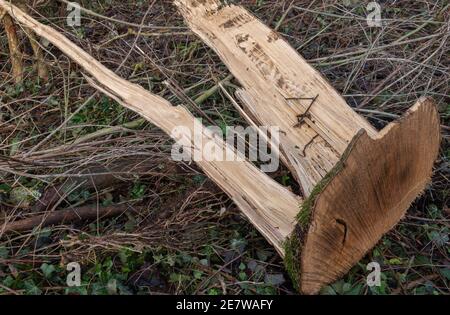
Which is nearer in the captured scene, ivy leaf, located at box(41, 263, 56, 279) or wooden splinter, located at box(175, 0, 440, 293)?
wooden splinter, located at box(175, 0, 440, 293)

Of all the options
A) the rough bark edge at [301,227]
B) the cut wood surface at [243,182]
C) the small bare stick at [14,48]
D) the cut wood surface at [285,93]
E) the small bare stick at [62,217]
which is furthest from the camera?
the small bare stick at [14,48]

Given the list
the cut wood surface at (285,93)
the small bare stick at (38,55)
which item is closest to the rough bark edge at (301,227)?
the cut wood surface at (285,93)

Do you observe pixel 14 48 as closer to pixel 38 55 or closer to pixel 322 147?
pixel 38 55

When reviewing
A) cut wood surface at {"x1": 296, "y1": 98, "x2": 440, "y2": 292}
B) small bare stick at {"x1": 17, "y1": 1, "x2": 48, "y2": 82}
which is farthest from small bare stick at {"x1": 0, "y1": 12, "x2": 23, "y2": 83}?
cut wood surface at {"x1": 296, "y1": 98, "x2": 440, "y2": 292}

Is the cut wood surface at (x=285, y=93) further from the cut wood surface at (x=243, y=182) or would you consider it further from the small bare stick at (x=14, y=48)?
the small bare stick at (x=14, y=48)

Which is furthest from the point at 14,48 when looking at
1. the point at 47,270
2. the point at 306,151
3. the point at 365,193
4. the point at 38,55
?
the point at 365,193

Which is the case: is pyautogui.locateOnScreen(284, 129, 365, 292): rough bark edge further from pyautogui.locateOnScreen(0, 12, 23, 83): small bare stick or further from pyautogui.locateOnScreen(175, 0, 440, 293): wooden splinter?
pyautogui.locateOnScreen(0, 12, 23, 83): small bare stick

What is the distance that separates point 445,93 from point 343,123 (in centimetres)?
113

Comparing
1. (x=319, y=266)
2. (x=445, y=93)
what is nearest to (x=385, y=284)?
(x=319, y=266)

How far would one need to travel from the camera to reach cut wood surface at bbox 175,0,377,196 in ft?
8.21

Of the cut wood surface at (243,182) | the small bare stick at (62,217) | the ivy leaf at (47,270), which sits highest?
the cut wood surface at (243,182)

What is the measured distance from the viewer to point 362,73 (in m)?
3.55

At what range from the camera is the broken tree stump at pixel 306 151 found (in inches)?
79.7

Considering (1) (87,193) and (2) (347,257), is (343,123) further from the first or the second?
(1) (87,193)
